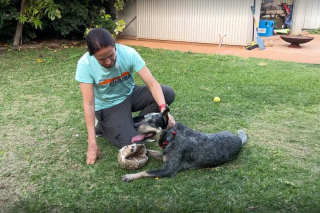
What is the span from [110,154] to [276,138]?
1.92 m

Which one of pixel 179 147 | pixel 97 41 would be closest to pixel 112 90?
pixel 97 41

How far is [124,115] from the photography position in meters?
3.60

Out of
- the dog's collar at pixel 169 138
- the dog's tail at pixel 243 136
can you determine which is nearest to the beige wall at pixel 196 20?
the dog's tail at pixel 243 136

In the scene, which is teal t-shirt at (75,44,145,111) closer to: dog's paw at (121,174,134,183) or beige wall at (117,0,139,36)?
dog's paw at (121,174,134,183)

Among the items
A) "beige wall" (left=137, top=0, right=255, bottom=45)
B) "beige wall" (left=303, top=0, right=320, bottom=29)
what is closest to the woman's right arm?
"beige wall" (left=137, top=0, right=255, bottom=45)

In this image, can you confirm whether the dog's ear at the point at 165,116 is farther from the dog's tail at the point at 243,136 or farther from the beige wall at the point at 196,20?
the beige wall at the point at 196,20

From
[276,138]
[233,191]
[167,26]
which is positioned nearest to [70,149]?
[233,191]

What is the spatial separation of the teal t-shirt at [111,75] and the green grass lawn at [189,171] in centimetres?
A: 56

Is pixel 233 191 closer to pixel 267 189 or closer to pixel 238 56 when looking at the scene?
pixel 267 189

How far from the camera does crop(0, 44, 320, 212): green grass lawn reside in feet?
8.73

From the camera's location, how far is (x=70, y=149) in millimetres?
3641

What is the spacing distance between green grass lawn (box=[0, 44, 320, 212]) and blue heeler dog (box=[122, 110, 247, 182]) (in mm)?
92

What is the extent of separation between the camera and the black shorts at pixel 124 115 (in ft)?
11.5

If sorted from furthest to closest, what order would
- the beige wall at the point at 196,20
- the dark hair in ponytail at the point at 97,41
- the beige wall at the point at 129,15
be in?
the beige wall at the point at 129,15 < the beige wall at the point at 196,20 < the dark hair in ponytail at the point at 97,41
